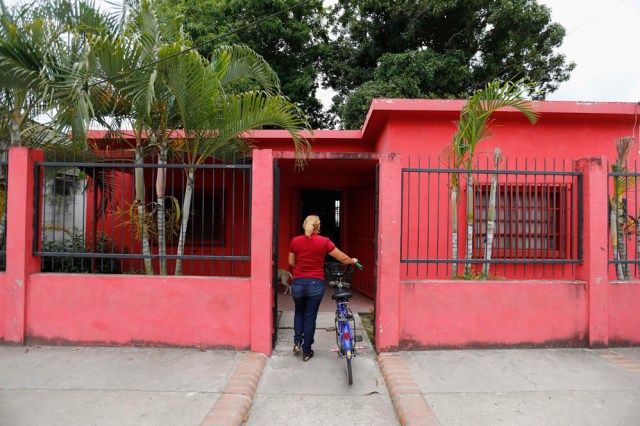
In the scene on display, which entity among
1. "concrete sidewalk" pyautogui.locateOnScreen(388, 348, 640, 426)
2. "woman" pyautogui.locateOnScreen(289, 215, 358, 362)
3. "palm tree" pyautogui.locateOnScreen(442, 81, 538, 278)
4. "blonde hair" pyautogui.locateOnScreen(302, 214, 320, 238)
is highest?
"palm tree" pyautogui.locateOnScreen(442, 81, 538, 278)

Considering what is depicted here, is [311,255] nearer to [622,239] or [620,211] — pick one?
[622,239]

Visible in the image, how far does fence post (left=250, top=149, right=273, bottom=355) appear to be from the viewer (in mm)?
4242

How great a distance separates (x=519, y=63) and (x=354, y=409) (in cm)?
1407

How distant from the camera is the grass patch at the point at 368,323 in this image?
4.95m

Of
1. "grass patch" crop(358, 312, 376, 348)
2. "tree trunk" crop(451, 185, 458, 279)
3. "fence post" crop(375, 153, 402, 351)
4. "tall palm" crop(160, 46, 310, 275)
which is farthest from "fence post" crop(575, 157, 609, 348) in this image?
"tall palm" crop(160, 46, 310, 275)

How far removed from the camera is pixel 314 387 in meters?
3.63

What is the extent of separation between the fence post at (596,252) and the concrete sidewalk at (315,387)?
11.9 inches

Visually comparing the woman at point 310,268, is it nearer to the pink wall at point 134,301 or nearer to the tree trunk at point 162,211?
the pink wall at point 134,301

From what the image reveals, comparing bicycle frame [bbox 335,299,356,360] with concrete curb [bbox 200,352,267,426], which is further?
bicycle frame [bbox 335,299,356,360]

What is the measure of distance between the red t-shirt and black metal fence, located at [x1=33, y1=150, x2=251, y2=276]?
0.67m

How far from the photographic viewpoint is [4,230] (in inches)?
191

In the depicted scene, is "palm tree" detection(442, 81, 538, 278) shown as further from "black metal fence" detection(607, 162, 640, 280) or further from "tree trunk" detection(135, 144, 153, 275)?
"tree trunk" detection(135, 144, 153, 275)

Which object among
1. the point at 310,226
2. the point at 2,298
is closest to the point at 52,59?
the point at 2,298

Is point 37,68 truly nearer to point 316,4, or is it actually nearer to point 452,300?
point 452,300
